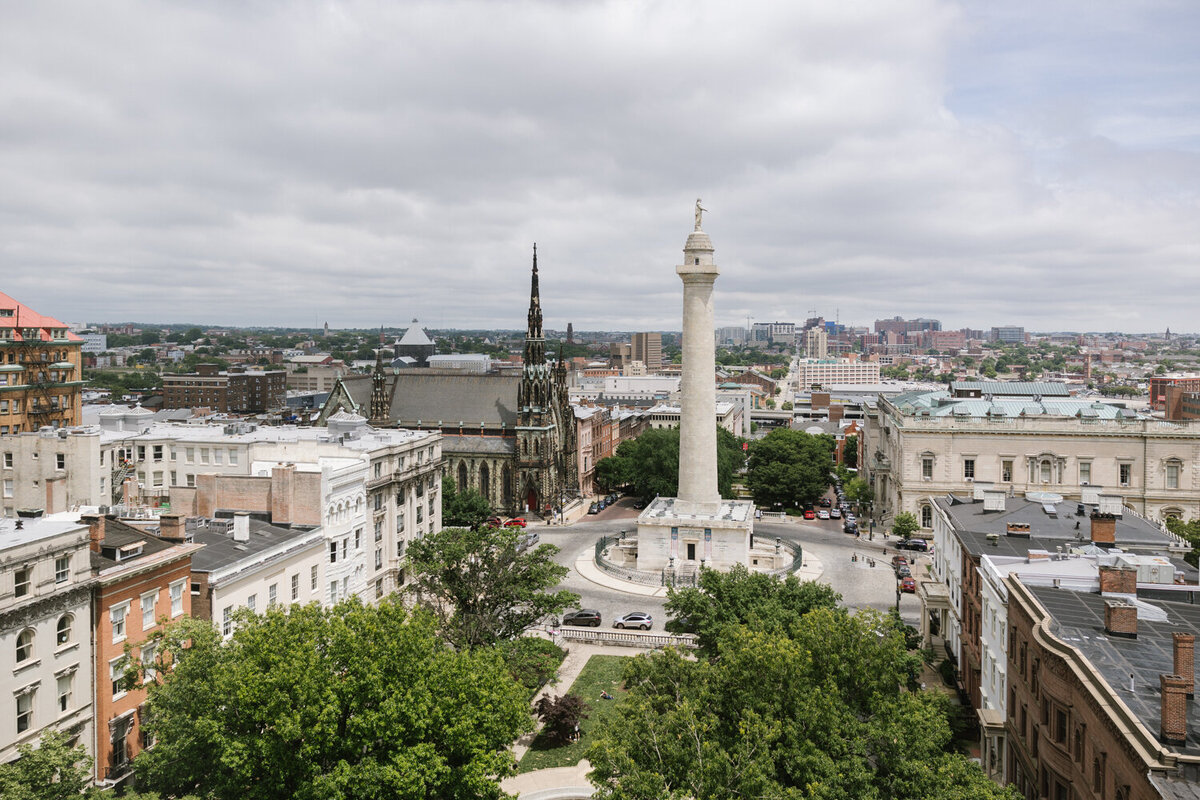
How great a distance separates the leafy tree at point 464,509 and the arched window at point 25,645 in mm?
63746

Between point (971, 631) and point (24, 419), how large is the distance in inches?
2970

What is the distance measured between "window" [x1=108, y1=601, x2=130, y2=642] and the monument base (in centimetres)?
5182

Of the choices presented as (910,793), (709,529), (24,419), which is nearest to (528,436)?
(709,529)

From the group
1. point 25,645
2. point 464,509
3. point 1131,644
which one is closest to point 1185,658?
point 1131,644

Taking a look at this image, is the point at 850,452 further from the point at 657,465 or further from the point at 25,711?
the point at 25,711

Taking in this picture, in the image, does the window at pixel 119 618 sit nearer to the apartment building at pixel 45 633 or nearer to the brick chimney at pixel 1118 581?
the apartment building at pixel 45 633

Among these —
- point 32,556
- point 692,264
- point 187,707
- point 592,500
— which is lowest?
point 592,500

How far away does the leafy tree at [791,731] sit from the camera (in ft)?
88.1

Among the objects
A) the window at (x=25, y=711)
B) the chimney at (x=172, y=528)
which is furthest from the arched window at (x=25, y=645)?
the chimney at (x=172, y=528)

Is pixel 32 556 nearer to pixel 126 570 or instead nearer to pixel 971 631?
pixel 126 570

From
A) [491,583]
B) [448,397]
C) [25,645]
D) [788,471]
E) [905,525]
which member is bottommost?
[905,525]

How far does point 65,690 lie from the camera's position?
115ft

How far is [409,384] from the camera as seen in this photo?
12719 cm

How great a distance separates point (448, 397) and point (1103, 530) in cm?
8952
